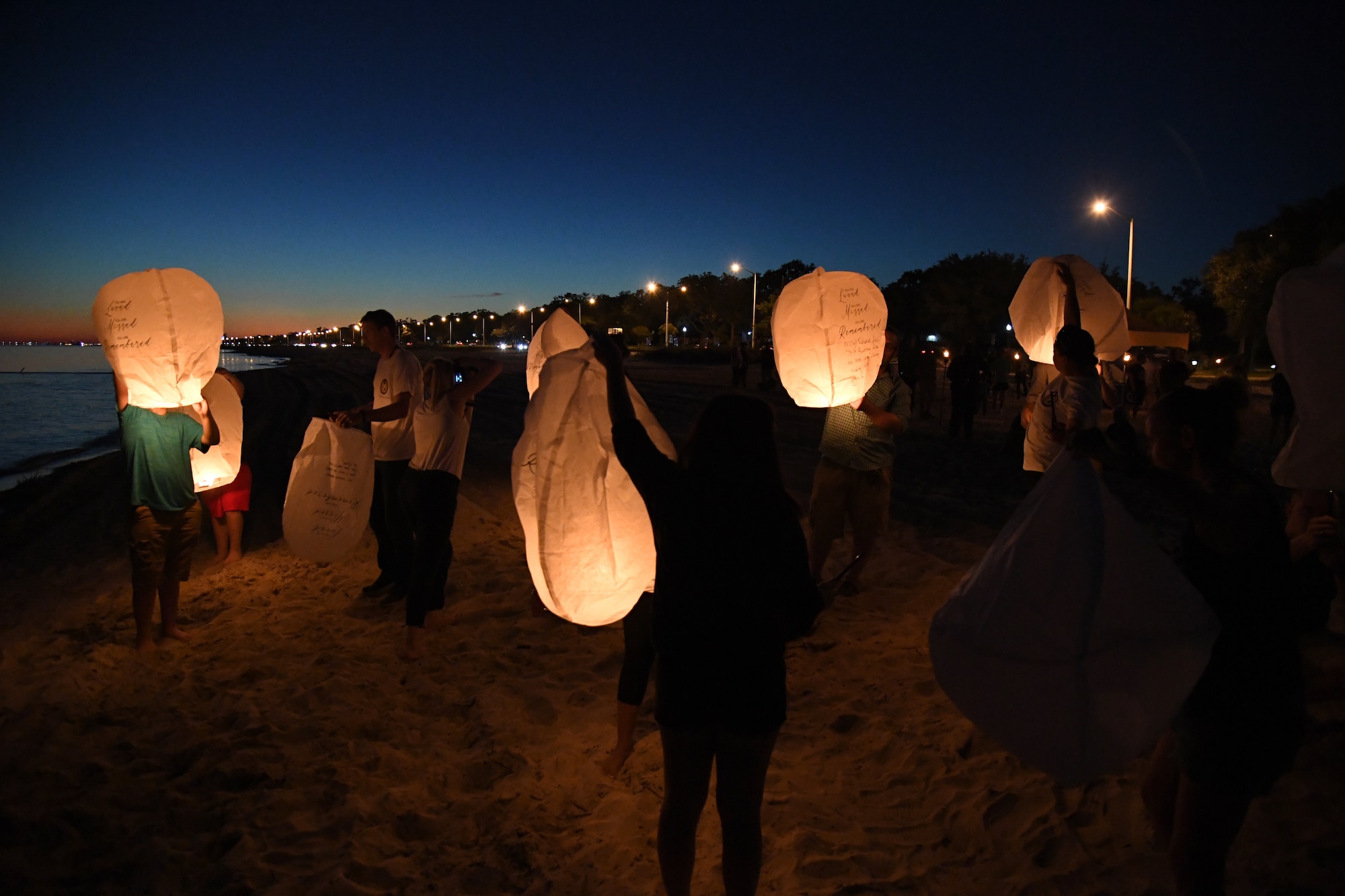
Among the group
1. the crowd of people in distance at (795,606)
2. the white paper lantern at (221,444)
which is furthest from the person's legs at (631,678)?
the white paper lantern at (221,444)

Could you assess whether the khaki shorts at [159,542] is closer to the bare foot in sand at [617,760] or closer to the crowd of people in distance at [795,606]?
the bare foot in sand at [617,760]

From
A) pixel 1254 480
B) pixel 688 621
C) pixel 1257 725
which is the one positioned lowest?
pixel 1257 725

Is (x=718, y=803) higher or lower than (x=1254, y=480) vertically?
lower

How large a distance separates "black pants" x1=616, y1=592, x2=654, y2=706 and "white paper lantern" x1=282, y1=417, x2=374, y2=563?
2.56 m

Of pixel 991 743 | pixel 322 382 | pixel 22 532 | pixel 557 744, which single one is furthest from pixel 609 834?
pixel 322 382

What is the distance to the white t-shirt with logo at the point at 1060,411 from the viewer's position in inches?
138

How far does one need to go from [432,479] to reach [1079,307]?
12.3 feet

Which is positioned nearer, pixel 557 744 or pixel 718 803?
pixel 718 803

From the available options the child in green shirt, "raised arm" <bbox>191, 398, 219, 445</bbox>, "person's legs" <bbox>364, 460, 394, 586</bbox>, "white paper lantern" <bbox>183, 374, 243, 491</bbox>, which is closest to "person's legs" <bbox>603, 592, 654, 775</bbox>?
"person's legs" <bbox>364, 460, 394, 586</bbox>

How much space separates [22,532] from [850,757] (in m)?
10.7

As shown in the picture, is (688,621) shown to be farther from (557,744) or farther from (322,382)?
(322,382)

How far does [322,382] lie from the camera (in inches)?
1478

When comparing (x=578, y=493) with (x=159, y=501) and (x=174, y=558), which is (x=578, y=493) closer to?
(x=159, y=501)

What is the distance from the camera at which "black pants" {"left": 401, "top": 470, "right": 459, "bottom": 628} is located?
4.33 m
